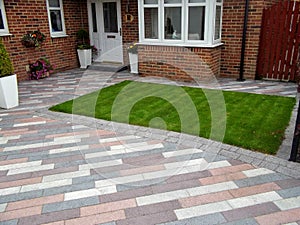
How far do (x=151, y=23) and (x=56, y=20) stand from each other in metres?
3.10

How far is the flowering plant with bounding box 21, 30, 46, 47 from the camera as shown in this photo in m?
7.31

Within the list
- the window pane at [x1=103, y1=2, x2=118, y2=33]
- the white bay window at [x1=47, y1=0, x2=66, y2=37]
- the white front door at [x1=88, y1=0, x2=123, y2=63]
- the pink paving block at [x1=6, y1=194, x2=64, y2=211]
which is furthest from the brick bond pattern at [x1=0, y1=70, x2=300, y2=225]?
the window pane at [x1=103, y1=2, x2=118, y2=33]

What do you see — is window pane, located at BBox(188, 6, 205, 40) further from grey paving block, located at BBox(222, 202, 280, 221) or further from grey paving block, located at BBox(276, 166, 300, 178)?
grey paving block, located at BBox(222, 202, 280, 221)

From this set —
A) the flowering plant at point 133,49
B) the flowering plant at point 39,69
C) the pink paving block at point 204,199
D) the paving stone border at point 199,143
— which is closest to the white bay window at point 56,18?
the flowering plant at point 39,69

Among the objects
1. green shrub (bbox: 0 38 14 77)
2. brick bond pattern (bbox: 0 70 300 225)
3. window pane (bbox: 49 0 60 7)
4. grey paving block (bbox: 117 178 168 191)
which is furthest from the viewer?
window pane (bbox: 49 0 60 7)

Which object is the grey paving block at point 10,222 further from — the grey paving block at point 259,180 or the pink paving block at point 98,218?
the grey paving block at point 259,180

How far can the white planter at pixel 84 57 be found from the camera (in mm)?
8842

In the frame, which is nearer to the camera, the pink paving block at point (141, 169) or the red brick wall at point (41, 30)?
the pink paving block at point (141, 169)

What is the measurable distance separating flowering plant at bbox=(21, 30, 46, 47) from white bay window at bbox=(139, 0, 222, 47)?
9.35 ft

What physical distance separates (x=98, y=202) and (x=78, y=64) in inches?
294

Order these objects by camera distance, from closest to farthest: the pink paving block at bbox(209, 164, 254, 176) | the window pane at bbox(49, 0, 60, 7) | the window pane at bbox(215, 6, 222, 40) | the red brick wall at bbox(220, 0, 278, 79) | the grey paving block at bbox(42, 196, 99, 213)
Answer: the grey paving block at bbox(42, 196, 99, 213) → the pink paving block at bbox(209, 164, 254, 176) → the red brick wall at bbox(220, 0, 278, 79) → the window pane at bbox(215, 6, 222, 40) → the window pane at bbox(49, 0, 60, 7)

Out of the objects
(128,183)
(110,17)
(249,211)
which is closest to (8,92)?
(128,183)

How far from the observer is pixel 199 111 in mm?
4719

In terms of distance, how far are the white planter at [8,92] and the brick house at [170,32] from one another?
2390mm
